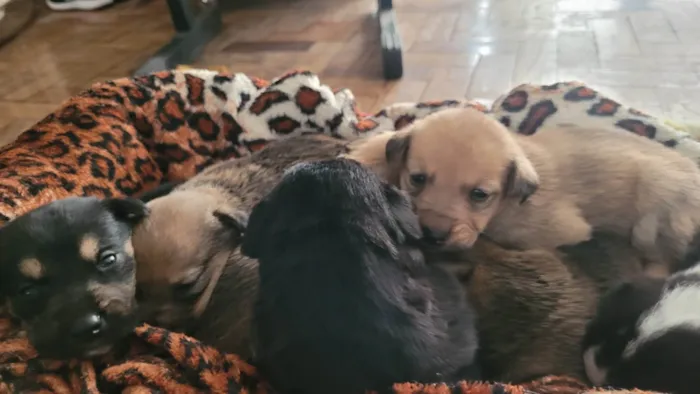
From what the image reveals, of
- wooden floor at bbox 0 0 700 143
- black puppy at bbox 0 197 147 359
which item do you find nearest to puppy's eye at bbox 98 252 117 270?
black puppy at bbox 0 197 147 359

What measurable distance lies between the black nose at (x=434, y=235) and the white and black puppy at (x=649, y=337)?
0.98 ft

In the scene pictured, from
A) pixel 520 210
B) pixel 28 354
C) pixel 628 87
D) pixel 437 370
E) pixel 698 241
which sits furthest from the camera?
pixel 628 87

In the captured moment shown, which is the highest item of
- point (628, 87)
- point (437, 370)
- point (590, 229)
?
point (437, 370)

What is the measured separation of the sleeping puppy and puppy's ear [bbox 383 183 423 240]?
0.14 m

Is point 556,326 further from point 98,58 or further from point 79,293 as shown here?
point 98,58

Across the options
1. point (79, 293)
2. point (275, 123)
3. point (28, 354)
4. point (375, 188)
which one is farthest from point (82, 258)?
point (275, 123)

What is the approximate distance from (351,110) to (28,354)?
1.10 meters

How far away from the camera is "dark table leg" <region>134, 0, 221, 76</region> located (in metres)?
3.04

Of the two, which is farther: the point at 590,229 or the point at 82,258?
the point at 590,229

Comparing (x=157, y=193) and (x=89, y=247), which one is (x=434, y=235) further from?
(x=157, y=193)

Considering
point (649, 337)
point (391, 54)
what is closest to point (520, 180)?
point (649, 337)

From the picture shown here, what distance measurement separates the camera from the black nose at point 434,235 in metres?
1.22

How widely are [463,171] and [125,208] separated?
2.21ft

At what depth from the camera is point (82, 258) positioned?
1173 mm
